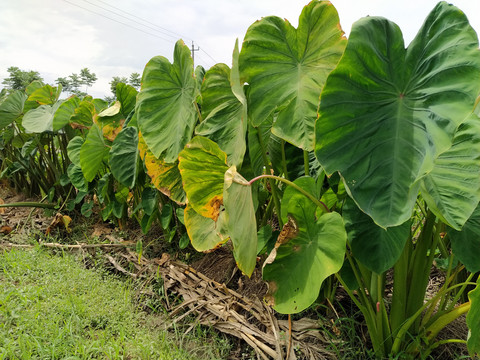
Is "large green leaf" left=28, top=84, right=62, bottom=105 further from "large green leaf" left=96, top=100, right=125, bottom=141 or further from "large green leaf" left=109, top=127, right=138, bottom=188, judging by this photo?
"large green leaf" left=109, top=127, right=138, bottom=188

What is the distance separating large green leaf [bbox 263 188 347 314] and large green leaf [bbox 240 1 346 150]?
0.82ft

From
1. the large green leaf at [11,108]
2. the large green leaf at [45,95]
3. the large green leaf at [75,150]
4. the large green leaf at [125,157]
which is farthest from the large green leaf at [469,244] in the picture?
the large green leaf at [11,108]

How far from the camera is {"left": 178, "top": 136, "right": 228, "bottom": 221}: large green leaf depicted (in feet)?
3.90

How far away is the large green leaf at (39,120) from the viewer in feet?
8.75

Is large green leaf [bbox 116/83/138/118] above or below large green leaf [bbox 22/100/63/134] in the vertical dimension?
above

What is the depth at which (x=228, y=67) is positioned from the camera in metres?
1.43

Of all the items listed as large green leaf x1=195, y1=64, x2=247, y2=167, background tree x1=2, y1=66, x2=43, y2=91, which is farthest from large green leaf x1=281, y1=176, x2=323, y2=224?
background tree x1=2, y1=66, x2=43, y2=91

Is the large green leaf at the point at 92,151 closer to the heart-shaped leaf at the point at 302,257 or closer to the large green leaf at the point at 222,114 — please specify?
the large green leaf at the point at 222,114

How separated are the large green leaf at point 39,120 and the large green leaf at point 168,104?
1.34m

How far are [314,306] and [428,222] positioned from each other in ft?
1.67

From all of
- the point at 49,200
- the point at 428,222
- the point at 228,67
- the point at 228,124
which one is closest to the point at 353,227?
the point at 428,222

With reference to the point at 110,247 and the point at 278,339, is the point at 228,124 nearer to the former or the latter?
the point at 278,339

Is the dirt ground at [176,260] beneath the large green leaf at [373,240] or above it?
beneath

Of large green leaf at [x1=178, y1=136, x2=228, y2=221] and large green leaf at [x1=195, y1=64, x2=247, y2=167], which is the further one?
large green leaf at [x1=195, y1=64, x2=247, y2=167]
